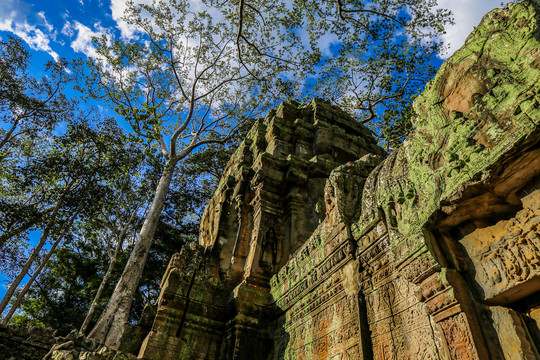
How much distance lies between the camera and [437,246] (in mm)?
2621

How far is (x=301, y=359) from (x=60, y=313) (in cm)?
1951

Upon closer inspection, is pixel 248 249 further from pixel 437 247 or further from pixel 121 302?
pixel 437 247

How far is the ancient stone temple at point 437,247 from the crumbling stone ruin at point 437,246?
0.03 feet

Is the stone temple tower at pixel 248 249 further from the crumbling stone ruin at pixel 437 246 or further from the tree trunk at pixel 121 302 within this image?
the tree trunk at pixel 121 302

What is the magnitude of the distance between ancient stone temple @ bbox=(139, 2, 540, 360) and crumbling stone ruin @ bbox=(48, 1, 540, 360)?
1cm

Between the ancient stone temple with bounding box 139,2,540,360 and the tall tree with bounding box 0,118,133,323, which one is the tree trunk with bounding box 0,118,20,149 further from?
the ancient stone temple with bounding box 139,2,540,360

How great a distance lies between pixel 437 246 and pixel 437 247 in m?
0.01

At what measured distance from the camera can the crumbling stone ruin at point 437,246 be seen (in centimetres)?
215

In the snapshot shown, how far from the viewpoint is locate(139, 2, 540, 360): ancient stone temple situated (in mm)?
2146

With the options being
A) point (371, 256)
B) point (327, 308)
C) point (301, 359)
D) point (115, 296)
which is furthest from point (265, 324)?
point (115, 296)

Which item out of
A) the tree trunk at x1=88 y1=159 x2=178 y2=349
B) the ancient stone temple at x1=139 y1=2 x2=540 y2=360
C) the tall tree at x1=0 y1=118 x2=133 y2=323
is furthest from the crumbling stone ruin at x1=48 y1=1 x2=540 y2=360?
the tall tree at x1=0 y1=118 x2=133 y2=323

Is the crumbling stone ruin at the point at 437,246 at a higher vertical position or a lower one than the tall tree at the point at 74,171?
lower

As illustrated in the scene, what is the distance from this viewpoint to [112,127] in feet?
63.0

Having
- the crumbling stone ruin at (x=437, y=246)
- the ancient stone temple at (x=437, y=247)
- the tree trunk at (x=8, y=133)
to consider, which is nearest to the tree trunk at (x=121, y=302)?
the crumbling stone ruin at (x=437, y=246)
